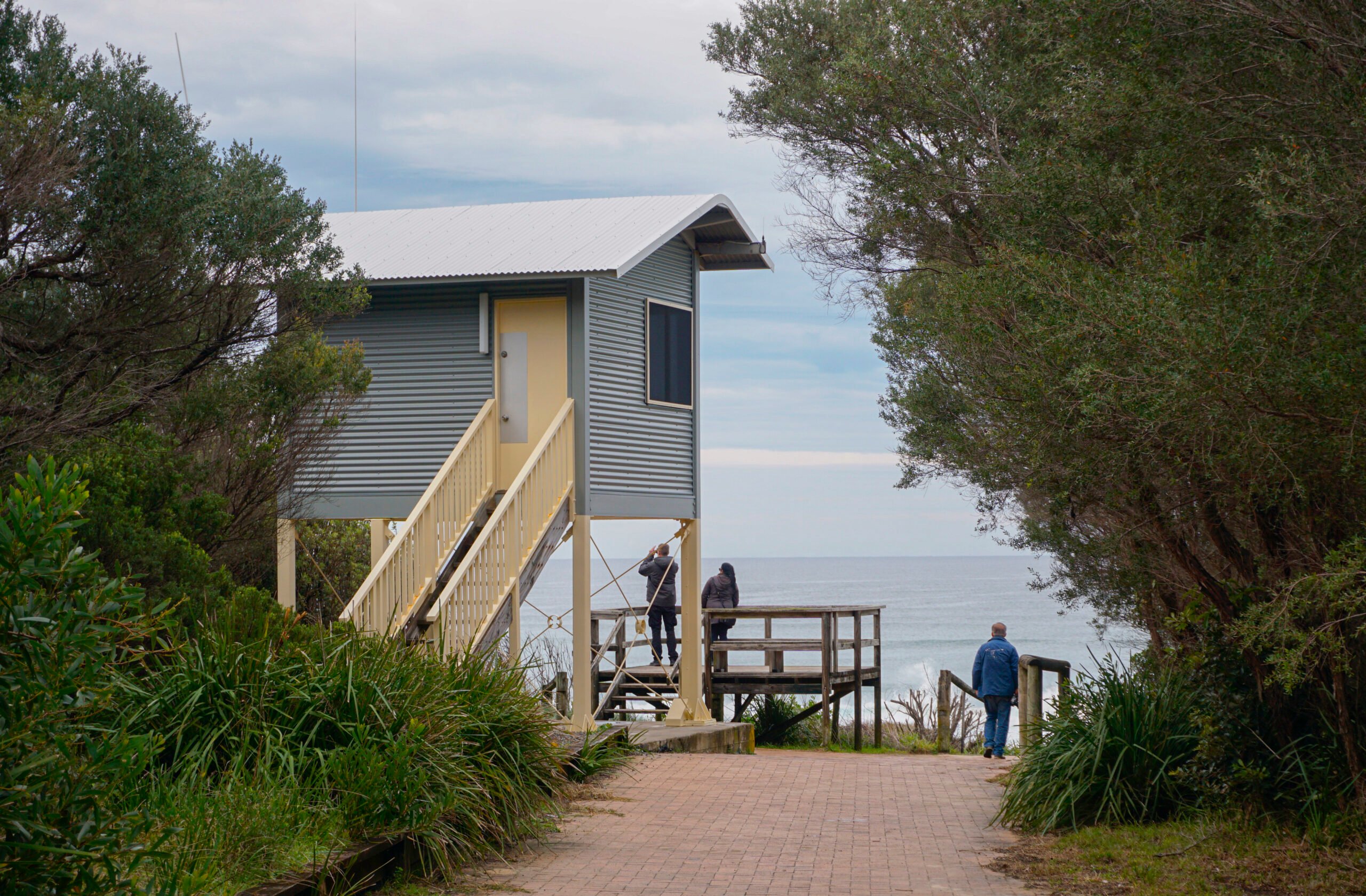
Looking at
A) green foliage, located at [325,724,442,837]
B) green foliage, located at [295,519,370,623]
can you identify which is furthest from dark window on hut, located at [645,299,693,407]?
green foliage, located at [325,724,442,837]

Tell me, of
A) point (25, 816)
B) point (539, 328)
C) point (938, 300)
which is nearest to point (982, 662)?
point (539, 328)

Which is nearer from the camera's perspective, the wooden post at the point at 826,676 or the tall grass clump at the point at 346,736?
the tall grass clump at the point at 346,736

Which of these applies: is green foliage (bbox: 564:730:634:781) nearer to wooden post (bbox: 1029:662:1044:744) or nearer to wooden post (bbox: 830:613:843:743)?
wooden post (bbox: 1029:662:1044:744)

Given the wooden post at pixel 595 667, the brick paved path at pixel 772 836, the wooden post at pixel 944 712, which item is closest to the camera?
the brick paved path at pixel 772 836

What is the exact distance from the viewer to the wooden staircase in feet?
41.8

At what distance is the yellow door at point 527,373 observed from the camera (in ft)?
51.4

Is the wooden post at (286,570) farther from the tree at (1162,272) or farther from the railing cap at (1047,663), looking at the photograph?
the tree at (1162,272)

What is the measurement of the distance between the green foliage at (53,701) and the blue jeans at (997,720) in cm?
1260

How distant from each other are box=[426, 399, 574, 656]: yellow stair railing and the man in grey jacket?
619cm

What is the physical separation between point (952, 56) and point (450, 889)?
6551mm

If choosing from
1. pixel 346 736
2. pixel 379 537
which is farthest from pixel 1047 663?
pixel 379 537

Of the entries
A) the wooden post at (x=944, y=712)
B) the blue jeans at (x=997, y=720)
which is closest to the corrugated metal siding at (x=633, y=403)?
the blue jeans at (x=997, y=720)

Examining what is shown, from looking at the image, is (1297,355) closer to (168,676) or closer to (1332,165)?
(1332,165)

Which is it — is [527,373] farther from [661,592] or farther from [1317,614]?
[1317,614]
